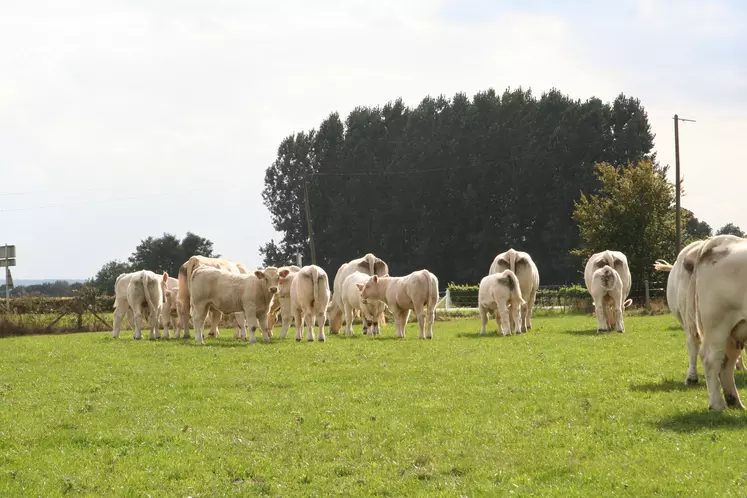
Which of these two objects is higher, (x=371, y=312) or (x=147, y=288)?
(x=147, y=288)

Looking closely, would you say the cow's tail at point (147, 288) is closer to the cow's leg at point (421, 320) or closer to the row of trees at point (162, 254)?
the cow's leg at point (421, 320)

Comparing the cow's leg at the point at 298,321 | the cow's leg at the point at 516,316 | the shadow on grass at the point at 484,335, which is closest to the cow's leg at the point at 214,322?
the cow's leg at the point at 298,321

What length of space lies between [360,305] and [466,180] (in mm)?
47065

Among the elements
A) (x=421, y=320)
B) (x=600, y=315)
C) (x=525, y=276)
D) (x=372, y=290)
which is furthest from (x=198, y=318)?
(x=600, y=315)

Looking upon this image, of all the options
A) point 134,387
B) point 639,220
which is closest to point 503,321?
point 134,387

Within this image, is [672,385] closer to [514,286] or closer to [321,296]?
[514,286]

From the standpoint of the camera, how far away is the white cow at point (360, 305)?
2964 centimetres

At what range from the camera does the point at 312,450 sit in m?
11.0

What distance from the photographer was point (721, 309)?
11.3m

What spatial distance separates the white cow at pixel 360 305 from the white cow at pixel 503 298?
369 centimetres

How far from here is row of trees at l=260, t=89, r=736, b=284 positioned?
237ft

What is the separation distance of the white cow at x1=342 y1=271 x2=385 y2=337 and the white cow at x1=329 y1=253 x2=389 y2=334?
0.74m

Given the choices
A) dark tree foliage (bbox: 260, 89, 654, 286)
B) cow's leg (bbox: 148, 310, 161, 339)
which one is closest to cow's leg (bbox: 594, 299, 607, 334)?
cow's leg (bbox: 148, 310, 161, 339)

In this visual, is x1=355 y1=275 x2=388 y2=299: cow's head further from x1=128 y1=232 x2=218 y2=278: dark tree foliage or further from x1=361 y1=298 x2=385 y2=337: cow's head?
x1=128 y1=232 x2=218 y2=278: dark tree foliage
